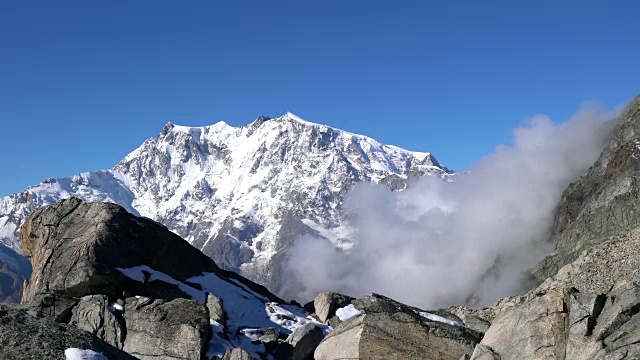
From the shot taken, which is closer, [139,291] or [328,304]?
[139,291]

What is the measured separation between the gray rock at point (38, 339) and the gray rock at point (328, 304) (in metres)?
31.9

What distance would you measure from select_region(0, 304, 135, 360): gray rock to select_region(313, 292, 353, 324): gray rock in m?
31.9

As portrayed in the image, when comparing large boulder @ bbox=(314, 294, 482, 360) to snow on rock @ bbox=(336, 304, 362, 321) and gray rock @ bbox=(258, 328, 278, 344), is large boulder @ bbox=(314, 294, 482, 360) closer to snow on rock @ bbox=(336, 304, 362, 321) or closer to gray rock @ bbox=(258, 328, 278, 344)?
gray rock @ bbox=(258, 328, 278, 344)

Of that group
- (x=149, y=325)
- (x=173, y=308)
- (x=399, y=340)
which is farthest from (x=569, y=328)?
(x=149, y=325)

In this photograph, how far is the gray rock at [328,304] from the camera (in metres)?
56.7

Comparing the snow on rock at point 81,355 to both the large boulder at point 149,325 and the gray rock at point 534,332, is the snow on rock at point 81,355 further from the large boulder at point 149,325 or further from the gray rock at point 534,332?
the large boulder at point 149,325

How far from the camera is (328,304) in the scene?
5712cm

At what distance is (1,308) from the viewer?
26.3 meters

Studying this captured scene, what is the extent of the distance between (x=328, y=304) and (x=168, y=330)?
16645 millimetres

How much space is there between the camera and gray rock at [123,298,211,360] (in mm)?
43844

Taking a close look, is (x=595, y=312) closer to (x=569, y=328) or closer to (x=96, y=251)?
(x=569, y=328)

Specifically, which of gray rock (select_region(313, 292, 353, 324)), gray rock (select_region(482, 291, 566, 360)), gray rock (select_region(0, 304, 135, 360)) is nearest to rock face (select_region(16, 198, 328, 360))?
gray rock (select_region(313, 292, 353, 324))

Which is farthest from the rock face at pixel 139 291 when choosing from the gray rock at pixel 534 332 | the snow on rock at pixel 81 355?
the snow on rock at pixel 81 355

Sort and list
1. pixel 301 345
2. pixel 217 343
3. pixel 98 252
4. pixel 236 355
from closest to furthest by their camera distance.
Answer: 1. pixel 236 355
2. pixel 217 343
3. pixel 301 345
4. pixel 98 252
